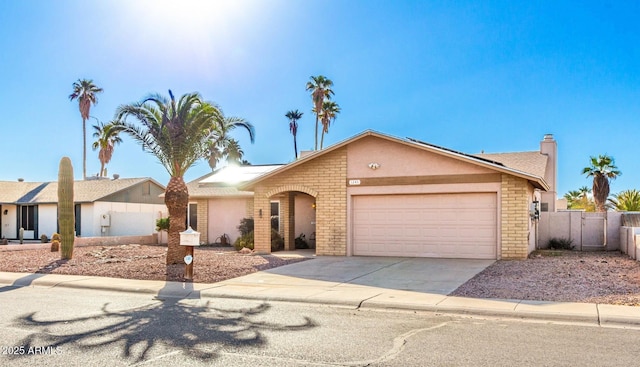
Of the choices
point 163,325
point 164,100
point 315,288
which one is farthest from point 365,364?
point 164,100

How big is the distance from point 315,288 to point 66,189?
11.3 m

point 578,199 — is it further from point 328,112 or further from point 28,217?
point 28,217

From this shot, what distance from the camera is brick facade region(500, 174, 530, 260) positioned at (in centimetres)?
1717

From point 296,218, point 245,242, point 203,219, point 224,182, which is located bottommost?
point 245,242

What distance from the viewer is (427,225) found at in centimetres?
1862

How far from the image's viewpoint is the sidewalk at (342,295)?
9133 mm

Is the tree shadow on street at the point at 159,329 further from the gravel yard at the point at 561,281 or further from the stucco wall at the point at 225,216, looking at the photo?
the stucco wall at the point at 225,216

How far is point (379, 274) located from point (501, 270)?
11.2 feet

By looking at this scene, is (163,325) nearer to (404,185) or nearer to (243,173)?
(404,185)

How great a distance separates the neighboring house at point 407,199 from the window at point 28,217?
20.0 m

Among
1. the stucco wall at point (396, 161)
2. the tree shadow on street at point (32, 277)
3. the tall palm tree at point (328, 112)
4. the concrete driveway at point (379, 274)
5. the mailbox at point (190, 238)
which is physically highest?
the tall palm tree at point (328, 112)

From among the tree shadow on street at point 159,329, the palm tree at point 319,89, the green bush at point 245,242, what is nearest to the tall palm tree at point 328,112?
the palm tree at point 319,89

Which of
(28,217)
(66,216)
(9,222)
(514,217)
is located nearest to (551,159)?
(514,217)

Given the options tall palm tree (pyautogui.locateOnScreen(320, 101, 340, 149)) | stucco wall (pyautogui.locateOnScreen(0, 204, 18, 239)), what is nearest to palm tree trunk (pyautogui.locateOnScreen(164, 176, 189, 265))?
stucco wall (pyautogui.locateOnScreen(0, 204, 18, 239))
